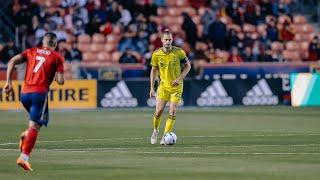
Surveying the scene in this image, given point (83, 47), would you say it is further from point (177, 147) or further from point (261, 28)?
point (177, 147)

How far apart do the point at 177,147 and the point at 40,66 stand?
4.61 metres

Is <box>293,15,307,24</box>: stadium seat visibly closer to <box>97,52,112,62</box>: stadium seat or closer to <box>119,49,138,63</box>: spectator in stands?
<box>97,52,112,62</box>: stadium seat

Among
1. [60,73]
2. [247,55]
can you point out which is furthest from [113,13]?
[60,73]

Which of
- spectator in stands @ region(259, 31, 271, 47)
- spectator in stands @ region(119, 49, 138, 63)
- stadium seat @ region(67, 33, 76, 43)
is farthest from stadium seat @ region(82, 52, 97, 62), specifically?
spectator in stands @ region(259, 31, 271, 47)

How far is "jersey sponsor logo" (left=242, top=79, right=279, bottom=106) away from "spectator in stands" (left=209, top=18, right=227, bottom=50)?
13.7 ft

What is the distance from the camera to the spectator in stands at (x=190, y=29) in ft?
127

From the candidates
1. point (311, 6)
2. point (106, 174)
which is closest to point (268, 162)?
point (106, 174)

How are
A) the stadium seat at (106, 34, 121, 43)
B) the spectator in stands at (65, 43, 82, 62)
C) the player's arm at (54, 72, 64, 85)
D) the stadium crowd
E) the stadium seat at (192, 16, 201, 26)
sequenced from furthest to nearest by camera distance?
the stadium seat at (192, 16, 201, 26) → the stadium seat at (106, 34, 121, 43) → the stadium crowd → the spectator in stands at (65, 43, 82, 62) → the player's arm at (54, 72, 64, 85)

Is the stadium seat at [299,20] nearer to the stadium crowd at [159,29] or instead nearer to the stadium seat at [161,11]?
the stadium crowd at [159,29]

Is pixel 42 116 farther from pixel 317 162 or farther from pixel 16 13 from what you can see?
pixel 16 13

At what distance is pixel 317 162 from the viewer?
15.6 meters

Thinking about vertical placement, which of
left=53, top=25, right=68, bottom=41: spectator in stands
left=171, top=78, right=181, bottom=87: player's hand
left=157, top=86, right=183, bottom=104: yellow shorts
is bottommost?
left=157, top=86, right=183, bottom=104: yellow shorts

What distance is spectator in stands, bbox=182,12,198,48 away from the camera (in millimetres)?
38591

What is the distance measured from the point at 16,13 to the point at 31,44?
1.20 meters
